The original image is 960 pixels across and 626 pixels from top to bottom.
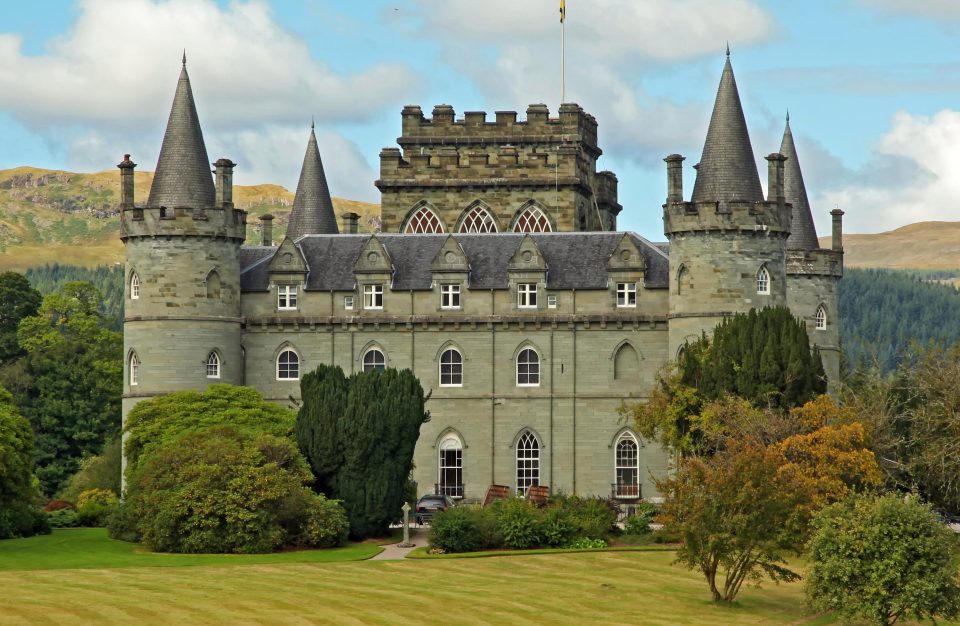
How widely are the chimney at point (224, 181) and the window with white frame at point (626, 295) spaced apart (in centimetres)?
1557

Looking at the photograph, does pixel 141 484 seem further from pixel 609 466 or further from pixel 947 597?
pixel 947 597

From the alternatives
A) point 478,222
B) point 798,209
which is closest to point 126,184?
point 478,222

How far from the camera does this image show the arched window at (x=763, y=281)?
65.4 meters

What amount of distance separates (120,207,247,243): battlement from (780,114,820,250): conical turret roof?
974 inches

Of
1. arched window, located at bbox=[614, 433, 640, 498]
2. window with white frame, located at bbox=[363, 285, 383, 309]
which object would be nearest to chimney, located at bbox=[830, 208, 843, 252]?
arched window, located at bbox=[614, 433, 640, 498]

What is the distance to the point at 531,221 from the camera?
7556cm

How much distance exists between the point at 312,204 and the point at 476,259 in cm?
1188

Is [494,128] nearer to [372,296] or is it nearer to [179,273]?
[372,296]

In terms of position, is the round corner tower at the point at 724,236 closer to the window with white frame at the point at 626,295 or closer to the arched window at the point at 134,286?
the window with white frame at the point at 626,295

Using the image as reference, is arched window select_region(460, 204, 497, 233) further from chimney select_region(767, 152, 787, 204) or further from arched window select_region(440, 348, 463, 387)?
chimney select_region(767, 152, 787, 204)

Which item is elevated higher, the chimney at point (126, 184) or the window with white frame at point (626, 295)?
the chimney at point (126, 184)

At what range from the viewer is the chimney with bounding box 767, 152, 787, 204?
66188mm

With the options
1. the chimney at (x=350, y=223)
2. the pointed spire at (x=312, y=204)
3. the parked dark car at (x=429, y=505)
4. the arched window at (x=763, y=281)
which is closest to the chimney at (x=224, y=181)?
the pointed spire at (x=312, y=204)

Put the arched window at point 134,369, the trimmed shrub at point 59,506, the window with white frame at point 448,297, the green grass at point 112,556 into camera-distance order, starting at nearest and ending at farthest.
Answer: the green grass at point 112,556 → the arched window at point 134,369 → the window with white frame at point 448,297 → the trimmed shrub at point 59,506
